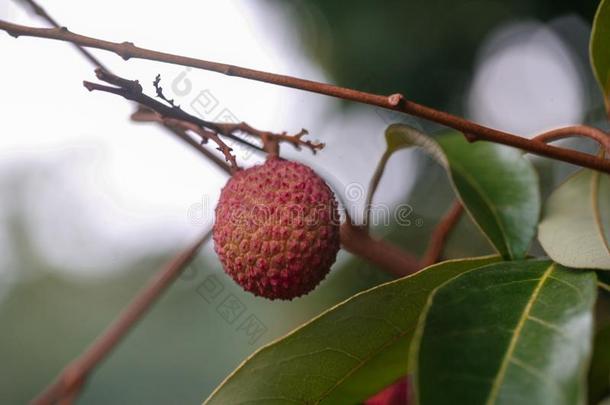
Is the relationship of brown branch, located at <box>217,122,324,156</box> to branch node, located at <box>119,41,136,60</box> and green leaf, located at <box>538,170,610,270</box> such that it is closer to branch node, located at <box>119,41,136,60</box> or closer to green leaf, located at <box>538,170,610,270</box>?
branch node, located at <box>119,41,136,60</box>

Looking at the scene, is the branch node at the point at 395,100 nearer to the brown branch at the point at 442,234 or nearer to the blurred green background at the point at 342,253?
the brown branch at the point at 442,234

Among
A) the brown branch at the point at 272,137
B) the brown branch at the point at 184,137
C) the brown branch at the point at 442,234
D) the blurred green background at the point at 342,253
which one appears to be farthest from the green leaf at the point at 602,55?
the blurred green background at the point at 342,253

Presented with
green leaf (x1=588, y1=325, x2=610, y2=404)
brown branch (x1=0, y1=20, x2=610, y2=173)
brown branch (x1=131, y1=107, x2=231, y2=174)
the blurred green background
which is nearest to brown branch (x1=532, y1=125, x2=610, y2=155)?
brown branch (x1=0, y1=20, x2=610, y2=173)

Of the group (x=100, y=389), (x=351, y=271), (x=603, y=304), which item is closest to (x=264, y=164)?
(x=603, y=304)

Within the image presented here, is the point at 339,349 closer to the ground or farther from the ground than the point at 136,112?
closer to the ground

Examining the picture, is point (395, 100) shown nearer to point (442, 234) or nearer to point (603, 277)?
point (603, 277)

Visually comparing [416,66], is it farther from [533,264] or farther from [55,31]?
[55,31]

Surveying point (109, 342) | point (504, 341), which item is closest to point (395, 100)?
point (504, 341)
